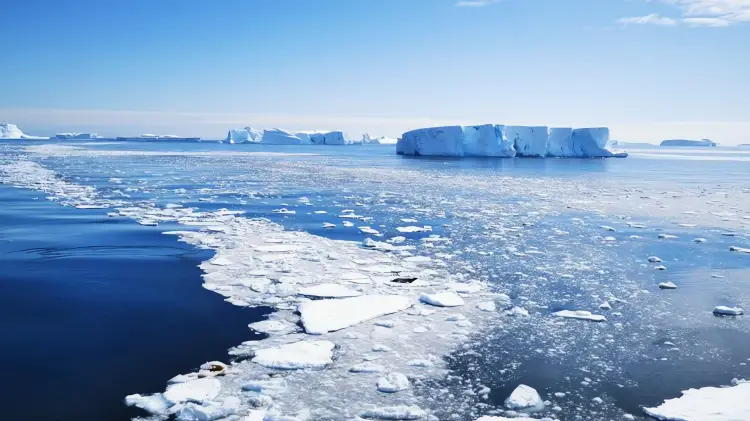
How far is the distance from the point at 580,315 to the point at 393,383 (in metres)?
2.13

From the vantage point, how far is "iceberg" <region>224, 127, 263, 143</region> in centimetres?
8838

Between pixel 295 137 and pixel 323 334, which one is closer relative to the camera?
pixel 323 334

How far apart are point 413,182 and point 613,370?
15317 millimetres

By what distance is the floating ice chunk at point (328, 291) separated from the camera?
16.5 feet

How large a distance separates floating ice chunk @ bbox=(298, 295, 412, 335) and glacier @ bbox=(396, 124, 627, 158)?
1400 inches

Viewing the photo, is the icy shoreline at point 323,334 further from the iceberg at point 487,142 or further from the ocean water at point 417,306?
the iceberg at point 487,142

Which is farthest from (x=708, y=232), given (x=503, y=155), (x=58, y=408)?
(x=503, y=155)

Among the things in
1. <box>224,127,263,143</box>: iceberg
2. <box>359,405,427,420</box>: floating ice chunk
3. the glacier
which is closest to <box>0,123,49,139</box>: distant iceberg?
<box>224,127,263,143</box>: iceberg

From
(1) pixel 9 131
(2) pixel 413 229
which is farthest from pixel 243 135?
(2) pixel 413 229

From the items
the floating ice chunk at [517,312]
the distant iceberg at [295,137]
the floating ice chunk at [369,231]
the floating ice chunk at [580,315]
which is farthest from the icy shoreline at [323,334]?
the distant iceberg at [295,137]

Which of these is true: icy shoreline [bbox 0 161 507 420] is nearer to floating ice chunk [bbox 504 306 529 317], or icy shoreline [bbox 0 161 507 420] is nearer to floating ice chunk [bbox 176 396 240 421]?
floating ice chunk [bbox 176 396 240 421]

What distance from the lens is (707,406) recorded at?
3004mm

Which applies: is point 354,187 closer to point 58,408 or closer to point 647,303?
point 647,303

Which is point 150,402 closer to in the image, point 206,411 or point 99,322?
point 206,411
